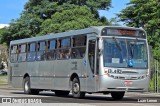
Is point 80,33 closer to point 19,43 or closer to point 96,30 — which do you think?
point 96,30

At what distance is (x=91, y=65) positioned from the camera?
2083 cm

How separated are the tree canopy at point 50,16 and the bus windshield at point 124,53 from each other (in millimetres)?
37914

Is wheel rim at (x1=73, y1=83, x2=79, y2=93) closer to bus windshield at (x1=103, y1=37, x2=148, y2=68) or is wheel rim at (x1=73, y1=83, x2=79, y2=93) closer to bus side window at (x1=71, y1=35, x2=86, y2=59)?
bus side window at (x1=71, y1=35, x2=86, y2=59)

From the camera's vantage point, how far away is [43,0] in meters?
67.9

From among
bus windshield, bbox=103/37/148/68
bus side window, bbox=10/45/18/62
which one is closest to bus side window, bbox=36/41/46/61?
bus side window, bbox=10/45/18/62

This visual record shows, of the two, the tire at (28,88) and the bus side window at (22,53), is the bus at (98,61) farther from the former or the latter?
the bus side window at (22,53)

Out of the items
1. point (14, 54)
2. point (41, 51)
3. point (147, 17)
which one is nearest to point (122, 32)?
point (41, 51)

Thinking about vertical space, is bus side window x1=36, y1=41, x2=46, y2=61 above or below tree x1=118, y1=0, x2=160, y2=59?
below

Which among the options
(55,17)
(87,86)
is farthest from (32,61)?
(55,17)

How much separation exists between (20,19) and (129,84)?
4809 cm

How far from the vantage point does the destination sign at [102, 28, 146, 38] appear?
68.1ft

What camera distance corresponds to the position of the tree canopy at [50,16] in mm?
60188

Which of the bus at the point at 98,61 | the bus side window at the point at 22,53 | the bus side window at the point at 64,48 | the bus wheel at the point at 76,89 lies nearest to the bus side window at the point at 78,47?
the bus at the point at 98,61

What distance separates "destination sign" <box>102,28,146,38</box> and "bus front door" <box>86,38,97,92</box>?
0.66 metres
